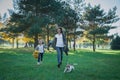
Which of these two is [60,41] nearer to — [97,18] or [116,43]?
[97,18]

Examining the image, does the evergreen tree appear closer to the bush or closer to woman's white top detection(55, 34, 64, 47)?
the bush

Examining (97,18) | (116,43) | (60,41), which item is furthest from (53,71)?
(116,43)

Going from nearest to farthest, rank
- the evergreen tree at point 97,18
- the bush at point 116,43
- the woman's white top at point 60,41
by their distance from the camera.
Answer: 1. the woman's white top at point 60,41
2. the evergreen tree at point 97,18
3. the bush at point 116,43

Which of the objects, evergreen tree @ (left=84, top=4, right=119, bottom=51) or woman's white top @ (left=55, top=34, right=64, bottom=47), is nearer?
woman's white top @ (left=55, top=34, right=64, bottom=47)

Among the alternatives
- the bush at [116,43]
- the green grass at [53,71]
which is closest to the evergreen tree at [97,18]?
the bush at [116,43]

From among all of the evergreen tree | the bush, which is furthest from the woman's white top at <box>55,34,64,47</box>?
the bush

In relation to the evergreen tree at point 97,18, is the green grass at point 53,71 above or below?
below

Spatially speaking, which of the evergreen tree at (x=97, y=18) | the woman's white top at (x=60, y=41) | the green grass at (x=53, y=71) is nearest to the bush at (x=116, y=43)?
the evergreen tree at (x=97, y=18)

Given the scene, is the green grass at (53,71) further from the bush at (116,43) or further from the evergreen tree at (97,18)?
the bush at (116,43)

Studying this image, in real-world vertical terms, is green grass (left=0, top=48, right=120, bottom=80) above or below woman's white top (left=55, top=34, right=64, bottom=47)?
below

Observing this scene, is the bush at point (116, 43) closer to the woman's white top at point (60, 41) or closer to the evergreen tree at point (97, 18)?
the evergreen tree at point (97, 18)

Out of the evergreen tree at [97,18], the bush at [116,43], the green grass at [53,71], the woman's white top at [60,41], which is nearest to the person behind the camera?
the green grass at [53,71]

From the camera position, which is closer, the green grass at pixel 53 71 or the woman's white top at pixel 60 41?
the green grass at pixel 53 71

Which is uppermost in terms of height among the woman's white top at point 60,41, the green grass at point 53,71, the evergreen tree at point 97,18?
the evergreen tree at point 97,18
